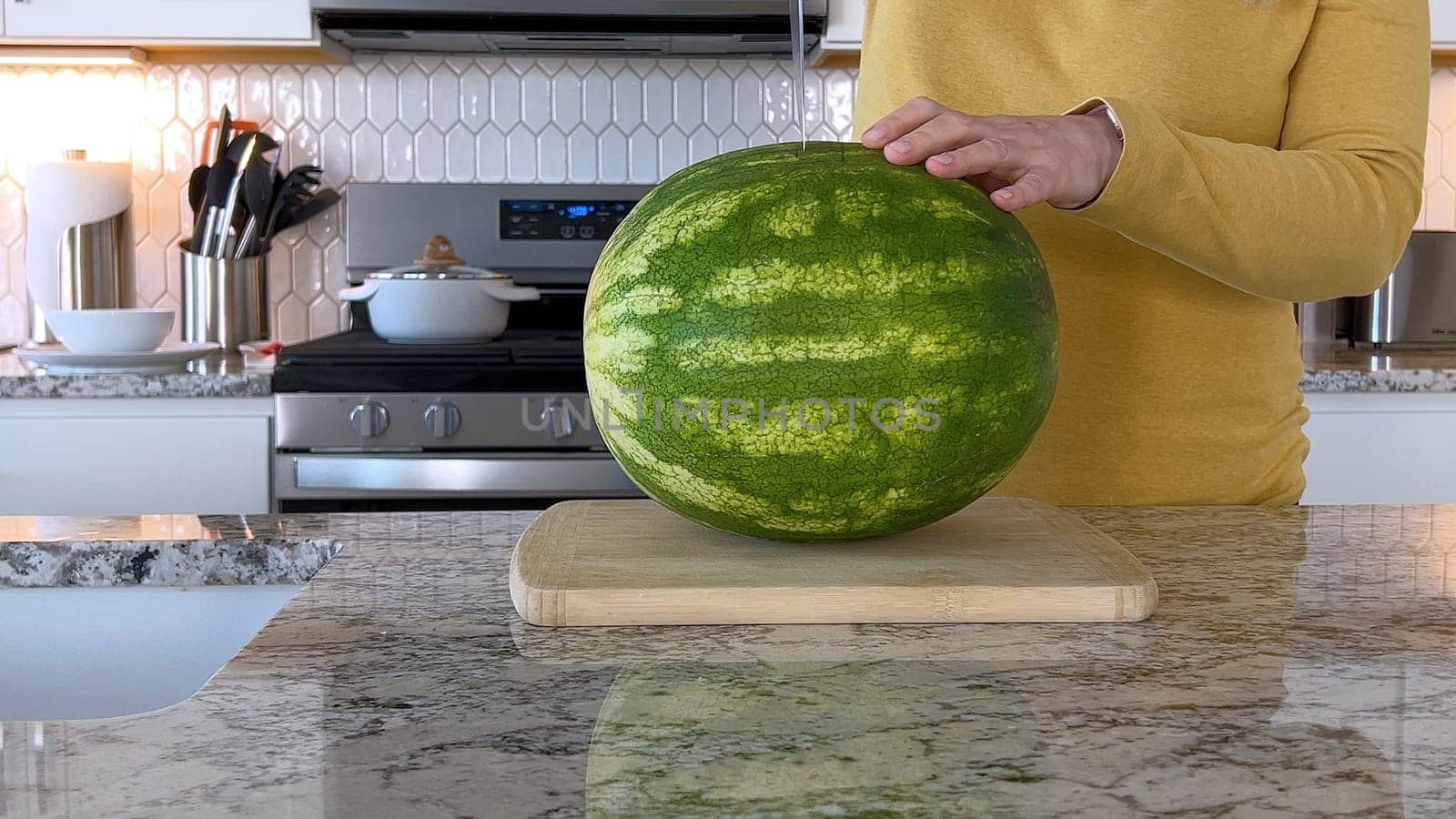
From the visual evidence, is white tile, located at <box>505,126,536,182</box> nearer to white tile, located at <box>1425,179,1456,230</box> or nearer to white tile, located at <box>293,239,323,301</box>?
white tile, located at <box>293,239,323,301</box>

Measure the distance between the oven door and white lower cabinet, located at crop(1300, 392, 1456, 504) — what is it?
3.85 feet

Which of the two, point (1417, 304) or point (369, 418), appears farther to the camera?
point (1417, 304)

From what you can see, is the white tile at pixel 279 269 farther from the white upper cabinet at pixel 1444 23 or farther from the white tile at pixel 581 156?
the white upper cabinet at pixel 1444 23

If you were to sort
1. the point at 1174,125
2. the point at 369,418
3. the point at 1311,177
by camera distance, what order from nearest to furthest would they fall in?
1. the point at 1311,177
2. the point at 1174,125
3. the point at 369,418

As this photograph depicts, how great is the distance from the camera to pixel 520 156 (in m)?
2.95

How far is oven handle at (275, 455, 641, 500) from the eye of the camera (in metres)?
2.28

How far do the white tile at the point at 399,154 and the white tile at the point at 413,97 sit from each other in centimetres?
2

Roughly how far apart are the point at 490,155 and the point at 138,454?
101cm

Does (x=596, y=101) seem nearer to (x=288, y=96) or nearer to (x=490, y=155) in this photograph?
(x=490, y=155)

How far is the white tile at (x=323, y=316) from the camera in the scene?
296cm

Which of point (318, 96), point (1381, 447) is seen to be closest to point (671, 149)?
point (318, 96)

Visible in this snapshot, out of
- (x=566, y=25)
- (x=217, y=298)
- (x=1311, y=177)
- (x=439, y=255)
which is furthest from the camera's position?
(x=217, y=298)

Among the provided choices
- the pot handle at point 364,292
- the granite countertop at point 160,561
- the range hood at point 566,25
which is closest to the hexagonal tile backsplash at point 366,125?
the range hood at point 566,25

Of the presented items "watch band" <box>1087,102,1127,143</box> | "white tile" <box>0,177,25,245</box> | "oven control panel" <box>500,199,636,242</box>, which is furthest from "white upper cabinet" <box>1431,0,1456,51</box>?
"white tile" <box>0,177,25,245</box>
